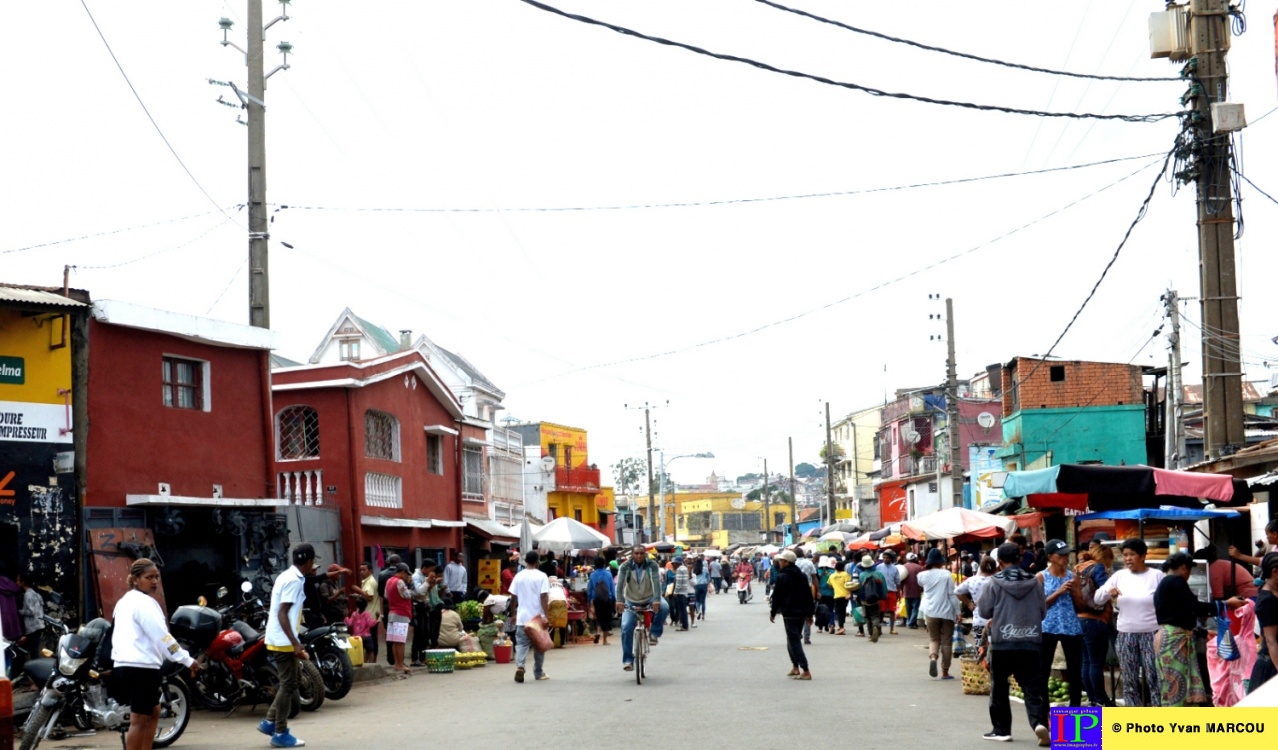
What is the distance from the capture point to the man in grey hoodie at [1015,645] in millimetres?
10938

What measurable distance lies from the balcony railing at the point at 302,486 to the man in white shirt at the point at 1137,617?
18473mm

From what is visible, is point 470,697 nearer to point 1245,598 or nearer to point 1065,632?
point 1065,632

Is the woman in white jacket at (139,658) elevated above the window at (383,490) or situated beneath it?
situated beneath

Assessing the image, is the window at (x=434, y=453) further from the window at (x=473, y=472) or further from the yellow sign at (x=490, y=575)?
the window at (x=473, y=472)

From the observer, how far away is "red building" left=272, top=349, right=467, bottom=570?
87.6 ft

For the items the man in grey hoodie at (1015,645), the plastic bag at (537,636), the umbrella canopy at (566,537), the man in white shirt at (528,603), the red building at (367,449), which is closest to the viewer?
the man in grey hoodie at (1015,645)

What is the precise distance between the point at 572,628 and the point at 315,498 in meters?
5.89

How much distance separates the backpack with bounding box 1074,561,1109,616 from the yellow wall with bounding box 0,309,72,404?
483 inches

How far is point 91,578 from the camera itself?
1625cm

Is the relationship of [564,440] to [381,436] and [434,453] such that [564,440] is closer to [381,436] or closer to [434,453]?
[434,453]

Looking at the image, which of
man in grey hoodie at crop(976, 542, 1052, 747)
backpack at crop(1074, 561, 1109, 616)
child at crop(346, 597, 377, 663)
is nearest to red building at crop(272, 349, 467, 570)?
child at crop(346, 597, 377, 663)

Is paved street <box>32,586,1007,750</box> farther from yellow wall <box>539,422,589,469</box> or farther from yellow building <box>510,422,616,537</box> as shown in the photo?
yellow wall <box>539,422,589,469</box>

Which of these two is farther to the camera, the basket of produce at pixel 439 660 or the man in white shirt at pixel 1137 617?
the basket of produce at pixel 439 660

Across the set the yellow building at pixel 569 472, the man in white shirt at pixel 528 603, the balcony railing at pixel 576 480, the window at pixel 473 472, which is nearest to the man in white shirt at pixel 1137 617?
the man in white shirt at pixel 528 603
